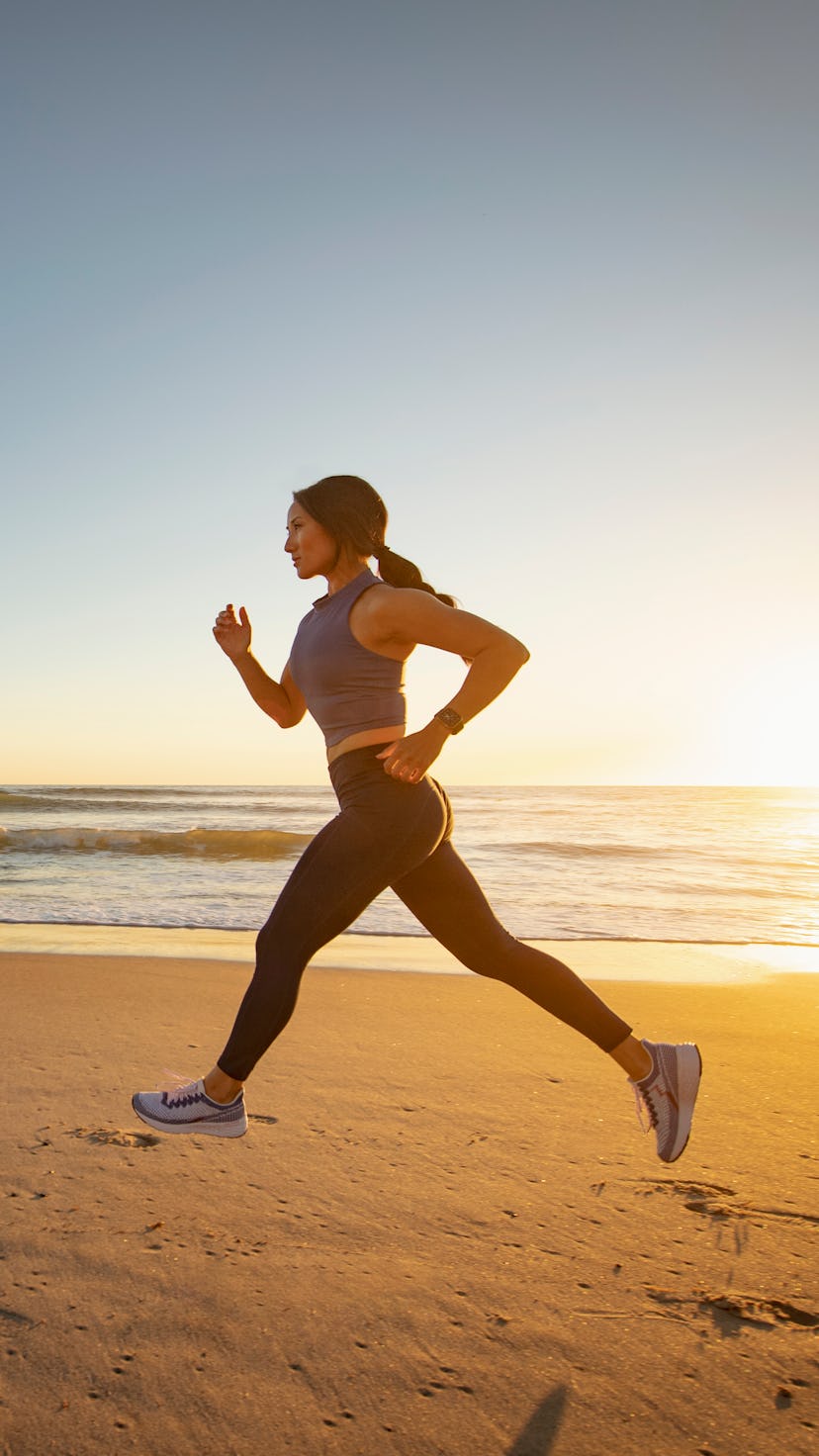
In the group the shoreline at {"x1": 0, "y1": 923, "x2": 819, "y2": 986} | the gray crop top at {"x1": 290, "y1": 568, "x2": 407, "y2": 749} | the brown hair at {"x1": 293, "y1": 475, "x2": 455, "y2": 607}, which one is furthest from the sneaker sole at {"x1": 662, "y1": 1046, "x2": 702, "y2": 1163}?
the shoreline at {"x1": 0, "y1": 923, "x2": 819, "y2": 986}

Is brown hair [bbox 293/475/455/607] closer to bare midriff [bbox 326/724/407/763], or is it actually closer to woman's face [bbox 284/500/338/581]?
woman's face [bbox 284/500/338/581]

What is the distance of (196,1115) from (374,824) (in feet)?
2.93

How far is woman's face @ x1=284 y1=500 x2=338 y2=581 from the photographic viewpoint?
2.68 m

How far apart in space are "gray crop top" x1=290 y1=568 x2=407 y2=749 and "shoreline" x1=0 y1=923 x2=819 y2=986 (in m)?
3.77

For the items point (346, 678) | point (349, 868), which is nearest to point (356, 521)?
point (346, 678)

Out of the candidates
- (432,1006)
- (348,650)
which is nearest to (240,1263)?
(348,650)

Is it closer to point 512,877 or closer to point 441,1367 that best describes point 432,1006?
point 441,1367

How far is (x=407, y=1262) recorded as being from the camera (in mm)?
2230

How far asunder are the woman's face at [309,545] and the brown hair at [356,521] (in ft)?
0.05

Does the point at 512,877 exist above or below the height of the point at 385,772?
below

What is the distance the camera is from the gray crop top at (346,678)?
8.28 ft

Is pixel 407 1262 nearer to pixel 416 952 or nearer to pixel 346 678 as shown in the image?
pixel 346 678

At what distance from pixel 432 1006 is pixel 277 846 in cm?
1563

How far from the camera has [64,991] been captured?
5.13m
